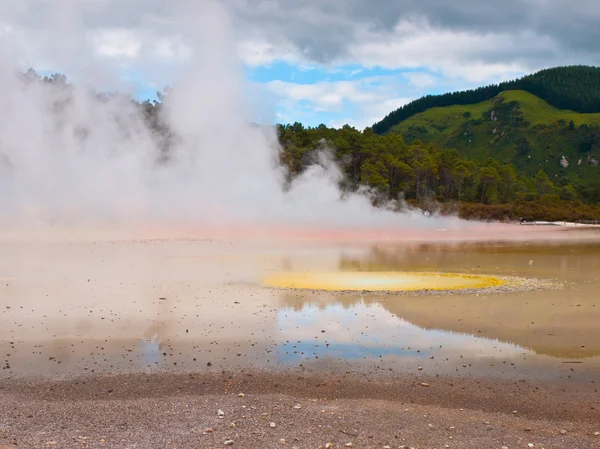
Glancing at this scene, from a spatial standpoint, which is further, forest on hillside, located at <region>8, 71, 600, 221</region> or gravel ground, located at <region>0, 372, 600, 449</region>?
forest on hillside, located at <region>8, 71, 600, 221</region>

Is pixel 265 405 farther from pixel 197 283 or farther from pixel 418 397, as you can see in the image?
pixel 197 283

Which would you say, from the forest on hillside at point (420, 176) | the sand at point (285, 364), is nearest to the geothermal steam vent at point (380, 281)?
the sand at point (285, 364)

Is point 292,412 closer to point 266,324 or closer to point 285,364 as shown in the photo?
point 285,364

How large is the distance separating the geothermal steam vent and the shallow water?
1.17 metres

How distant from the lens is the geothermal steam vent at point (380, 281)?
74.6ft

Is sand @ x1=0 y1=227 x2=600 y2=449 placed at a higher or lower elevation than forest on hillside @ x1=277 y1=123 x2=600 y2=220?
lower

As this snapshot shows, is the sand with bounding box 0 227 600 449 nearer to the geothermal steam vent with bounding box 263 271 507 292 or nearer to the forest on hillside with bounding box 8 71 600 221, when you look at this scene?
the geothermal steam vent with bounding box 263 271 507 292

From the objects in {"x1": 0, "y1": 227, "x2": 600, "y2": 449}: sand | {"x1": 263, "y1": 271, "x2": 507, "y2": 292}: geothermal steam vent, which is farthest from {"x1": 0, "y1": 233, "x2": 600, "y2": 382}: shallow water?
{"x1": 263, "y1": 271, "x2": 507, "y2": 292}: geothermal steam vent

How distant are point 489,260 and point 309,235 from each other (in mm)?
17864

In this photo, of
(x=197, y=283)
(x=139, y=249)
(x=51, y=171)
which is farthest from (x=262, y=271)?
(x=51, y=171)

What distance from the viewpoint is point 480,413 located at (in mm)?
10375

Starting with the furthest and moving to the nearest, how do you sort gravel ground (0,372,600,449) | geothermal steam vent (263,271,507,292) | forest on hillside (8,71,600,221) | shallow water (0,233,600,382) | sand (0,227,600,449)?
forest on hillside (8,71,600,221)
geothermal steam vent (263,271,507,292)
shallow water (0,233,600,382)
sand (0,227,600,449)
gravel ground (0,372,600,449)

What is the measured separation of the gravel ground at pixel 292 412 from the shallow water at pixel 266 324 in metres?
0.86

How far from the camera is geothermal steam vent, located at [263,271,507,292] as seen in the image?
896 inches
